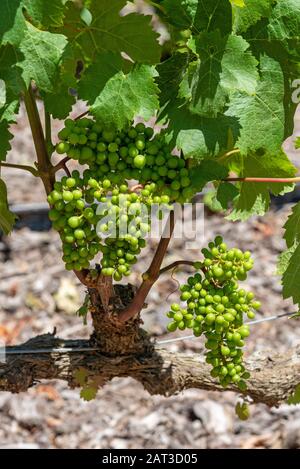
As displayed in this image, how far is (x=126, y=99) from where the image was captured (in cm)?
136

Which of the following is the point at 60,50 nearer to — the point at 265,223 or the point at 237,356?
the point at 237,356

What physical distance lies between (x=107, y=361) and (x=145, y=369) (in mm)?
113

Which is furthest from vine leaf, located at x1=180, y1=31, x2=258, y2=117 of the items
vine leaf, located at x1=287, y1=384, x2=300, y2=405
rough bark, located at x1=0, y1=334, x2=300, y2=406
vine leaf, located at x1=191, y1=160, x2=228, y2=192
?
vine leaf, located at x1=287, y1=384, x2=300, y2=405

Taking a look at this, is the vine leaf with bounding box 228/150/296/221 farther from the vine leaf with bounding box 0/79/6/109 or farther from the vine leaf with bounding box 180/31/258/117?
the vine leaf with bounding box 0/79/6/109

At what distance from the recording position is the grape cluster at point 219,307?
1.46 meters

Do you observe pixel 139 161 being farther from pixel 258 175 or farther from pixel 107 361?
pixel 107 361

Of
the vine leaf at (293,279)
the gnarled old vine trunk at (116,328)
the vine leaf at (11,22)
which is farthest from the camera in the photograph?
the gnarled old vine trunk at (116,328)

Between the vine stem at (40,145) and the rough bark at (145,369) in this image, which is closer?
the vine stem at (40,145)

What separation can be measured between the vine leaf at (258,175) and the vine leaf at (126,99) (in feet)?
1.18

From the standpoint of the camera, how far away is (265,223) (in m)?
3.96

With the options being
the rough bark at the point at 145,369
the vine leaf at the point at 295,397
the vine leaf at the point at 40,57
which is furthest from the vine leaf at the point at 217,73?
the vine leaf at the point at 295,397

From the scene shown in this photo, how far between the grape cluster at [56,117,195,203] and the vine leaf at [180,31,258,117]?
0.11 meters

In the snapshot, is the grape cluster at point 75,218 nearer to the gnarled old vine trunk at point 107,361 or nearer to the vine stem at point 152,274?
the vine stem at point 152,274
